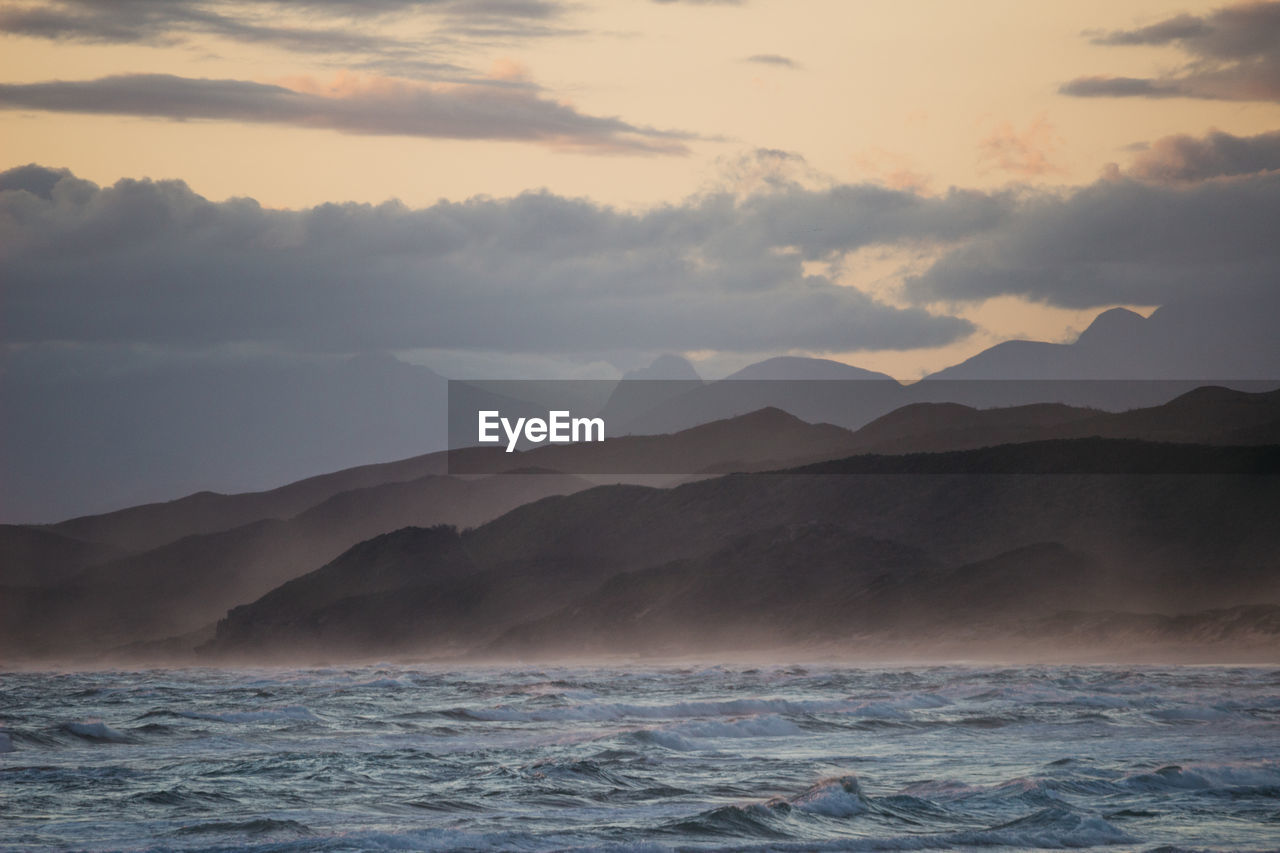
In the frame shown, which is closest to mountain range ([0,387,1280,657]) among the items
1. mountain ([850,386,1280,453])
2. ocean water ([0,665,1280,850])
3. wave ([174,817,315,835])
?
mountain ([850,386,1280,453])

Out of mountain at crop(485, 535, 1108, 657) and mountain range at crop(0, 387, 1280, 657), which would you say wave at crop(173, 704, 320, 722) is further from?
mountain at crop(485, 535, 1108, 657)

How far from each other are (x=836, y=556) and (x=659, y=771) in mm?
99970

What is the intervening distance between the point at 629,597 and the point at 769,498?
26150mm

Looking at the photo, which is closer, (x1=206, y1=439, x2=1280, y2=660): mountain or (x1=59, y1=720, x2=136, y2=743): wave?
(x1=59, y1=720, x2=136, y2=743): wave

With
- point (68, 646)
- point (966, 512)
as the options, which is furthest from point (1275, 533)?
point (68, 646)

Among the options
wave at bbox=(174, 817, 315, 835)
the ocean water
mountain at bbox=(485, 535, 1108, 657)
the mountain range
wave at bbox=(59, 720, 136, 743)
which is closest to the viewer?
the ocean water

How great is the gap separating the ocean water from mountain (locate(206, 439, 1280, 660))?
206ft

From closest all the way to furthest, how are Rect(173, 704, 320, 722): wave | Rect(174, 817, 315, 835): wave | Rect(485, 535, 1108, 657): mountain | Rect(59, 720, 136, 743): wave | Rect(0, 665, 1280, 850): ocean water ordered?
Rect(0, 665, 1280, 850): ocean water
Rect(174, 817, 315, 835): wave
Rect(59, 720, 136, 743): wave
Rect(173, 704, 320, 722): wave
Rect(485, 535, 1108, 657): mountain

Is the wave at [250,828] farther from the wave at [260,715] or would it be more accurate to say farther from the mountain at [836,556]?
the mountain at [836,556]

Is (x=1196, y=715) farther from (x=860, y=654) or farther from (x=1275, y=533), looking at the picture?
(x=1275, y=533)

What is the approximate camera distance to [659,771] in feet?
99.8

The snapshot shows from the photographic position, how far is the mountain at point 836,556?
379 feet

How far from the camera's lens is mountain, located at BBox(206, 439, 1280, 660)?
116 m

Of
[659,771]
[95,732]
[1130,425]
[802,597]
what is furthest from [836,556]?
[659,771]
